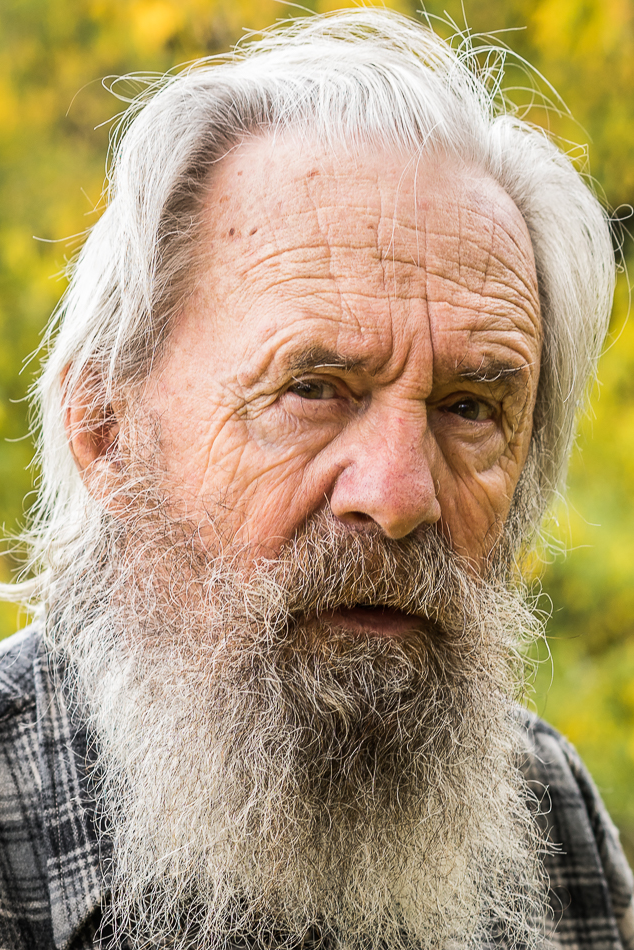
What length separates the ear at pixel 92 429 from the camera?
7.18ft

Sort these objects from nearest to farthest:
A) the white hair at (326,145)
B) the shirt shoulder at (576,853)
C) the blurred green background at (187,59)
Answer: the white hair at (326,145) → the shirt shoulder at (576,853) → the blurred green background at (187,59)

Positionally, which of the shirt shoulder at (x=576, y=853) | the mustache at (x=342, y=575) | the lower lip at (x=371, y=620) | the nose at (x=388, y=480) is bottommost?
the shirt shoulder at (x=576, y=853)

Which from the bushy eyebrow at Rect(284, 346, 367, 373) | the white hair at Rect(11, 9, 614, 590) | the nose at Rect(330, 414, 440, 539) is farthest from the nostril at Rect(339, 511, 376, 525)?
the white hair at Rect(11, 9, 614, 590)

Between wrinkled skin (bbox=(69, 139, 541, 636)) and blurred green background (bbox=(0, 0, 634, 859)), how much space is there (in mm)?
1634

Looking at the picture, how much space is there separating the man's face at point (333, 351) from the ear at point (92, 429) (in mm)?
169

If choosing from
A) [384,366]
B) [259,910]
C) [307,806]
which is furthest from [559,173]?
[259,910]

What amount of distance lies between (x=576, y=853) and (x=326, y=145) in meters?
2.15

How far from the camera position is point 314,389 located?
1.95m

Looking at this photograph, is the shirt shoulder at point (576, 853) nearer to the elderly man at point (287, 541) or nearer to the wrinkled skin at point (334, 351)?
the elderly man at point (287, 541)

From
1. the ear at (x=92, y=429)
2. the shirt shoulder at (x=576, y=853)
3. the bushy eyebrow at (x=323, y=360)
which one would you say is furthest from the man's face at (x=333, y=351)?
the shirt shoulder at (x=576, y=853)

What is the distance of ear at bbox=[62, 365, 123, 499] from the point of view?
2189 mm

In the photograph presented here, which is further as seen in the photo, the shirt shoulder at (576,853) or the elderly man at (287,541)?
the shirt shoulder at (576,853)

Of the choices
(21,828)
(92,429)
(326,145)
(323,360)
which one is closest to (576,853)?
(21,828)

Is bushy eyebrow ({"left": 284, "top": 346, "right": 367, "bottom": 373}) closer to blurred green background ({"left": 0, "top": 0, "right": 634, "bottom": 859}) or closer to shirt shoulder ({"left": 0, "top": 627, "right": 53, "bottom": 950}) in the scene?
shirt shoulder ({"left": 0, "top": 627, "right": 53, "bottom": 950})
